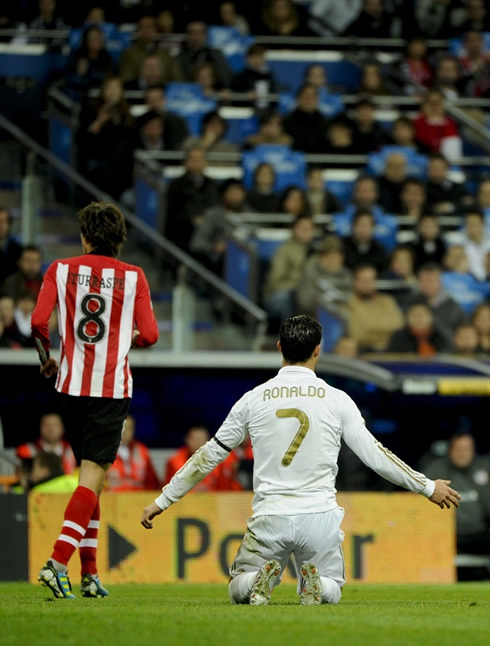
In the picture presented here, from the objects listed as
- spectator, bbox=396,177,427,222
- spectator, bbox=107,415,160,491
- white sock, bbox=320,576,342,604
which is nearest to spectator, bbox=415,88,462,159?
spectator, bbox=396,177,427,222

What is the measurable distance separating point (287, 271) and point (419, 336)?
1.43 m

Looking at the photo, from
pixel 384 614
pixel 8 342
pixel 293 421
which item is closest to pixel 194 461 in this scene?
→ pixel 293 421

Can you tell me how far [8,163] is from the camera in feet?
48.5

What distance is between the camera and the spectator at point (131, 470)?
12680mm

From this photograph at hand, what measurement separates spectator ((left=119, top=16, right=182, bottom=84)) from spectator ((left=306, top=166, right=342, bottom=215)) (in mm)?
2430

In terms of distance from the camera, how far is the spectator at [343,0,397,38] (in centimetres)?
2091

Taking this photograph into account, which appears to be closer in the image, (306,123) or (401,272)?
(401,272)

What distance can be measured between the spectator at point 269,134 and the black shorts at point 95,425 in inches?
394

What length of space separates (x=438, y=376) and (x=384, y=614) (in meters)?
7.47

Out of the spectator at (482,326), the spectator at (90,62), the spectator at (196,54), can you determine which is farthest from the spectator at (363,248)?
the spectator at (196,54)

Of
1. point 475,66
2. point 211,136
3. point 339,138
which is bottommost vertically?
point 211,136

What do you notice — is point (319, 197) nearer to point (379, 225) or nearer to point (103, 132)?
point (379, 225)

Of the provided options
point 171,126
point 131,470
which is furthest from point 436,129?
point 131,470

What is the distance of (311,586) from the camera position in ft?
21.8
